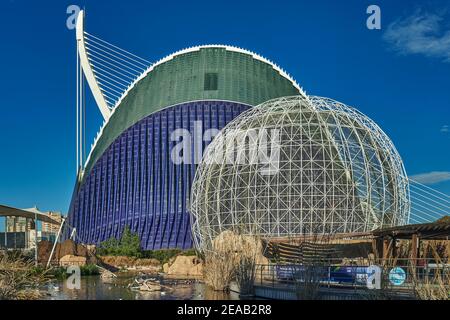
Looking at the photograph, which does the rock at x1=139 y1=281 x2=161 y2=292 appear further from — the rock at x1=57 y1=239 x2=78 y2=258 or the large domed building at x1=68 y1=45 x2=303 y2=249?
the large domed building at x1=68 y1=45 x2=303 y2=249

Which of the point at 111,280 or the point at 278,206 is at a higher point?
the point at 278,206

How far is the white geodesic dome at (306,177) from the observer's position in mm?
42281

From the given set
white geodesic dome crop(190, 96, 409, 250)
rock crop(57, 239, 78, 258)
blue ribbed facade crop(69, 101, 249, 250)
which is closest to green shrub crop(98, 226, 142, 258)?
blue ribbed facade crop(69, 101, 249, 250)

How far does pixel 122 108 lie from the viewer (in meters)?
78.9

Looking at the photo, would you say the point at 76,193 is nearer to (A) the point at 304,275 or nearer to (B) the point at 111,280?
(B) the point at 111,280

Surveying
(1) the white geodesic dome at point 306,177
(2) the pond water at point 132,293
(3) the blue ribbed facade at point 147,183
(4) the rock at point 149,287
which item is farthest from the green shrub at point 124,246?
(4) the rock at point 149,287

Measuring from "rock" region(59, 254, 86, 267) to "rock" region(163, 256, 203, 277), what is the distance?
7.56m

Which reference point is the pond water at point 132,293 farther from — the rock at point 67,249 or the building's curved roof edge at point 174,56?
the building's curved roof edge at point 174,56

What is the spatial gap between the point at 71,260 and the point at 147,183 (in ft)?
77.9

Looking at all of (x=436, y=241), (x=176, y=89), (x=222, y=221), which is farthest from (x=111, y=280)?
(x=176, y=89)

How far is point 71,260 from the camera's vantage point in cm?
4753

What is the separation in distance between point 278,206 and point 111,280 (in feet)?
44.7

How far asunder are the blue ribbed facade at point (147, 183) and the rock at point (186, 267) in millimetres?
19260

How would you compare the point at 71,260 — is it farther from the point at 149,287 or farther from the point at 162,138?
the point at 162,138
